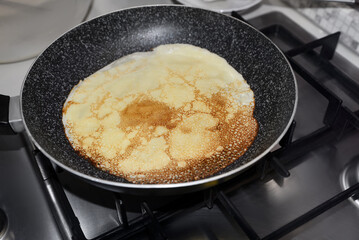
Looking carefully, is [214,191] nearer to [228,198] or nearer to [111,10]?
[228,198]

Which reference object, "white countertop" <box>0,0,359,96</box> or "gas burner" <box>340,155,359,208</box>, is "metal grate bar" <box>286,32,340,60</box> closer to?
"white countertop" <box>0,0,359,96</box>

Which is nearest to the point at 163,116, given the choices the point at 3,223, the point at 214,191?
the point at 214,191

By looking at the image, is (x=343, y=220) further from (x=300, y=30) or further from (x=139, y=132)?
(x=300, y=30)

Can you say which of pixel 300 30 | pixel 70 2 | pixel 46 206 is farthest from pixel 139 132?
pixel 300 30

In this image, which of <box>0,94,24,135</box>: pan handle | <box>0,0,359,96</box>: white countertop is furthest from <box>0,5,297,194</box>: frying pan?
<box>0,0,359,96</box>: white countertop

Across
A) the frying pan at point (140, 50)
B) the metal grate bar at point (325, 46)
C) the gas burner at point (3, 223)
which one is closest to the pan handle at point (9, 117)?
the frying pan at point (140, 50)
